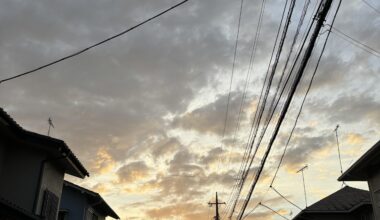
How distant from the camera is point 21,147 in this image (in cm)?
1563

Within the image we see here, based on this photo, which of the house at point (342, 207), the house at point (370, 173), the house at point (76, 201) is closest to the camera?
the house at point (370, 173)

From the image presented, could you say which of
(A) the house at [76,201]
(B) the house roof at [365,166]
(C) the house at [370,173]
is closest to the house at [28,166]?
(A) the house at [76,201]

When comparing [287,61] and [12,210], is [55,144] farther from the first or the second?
[287,61]

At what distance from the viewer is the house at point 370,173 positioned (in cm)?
1593

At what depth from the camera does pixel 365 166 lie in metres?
16.9

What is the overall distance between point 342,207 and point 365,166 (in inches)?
383

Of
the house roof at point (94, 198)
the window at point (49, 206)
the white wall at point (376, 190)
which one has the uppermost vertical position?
the house roof at point (94, 198)

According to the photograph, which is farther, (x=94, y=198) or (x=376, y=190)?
(x=94, y=198)

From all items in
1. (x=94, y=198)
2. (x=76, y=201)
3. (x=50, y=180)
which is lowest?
(x=50, y=180)

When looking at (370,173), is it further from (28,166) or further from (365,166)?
(28,166)

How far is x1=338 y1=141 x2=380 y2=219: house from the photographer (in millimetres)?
15934

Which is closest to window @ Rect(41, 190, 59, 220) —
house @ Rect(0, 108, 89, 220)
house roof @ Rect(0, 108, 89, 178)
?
house @ Rect(0, 108, 89, 220)

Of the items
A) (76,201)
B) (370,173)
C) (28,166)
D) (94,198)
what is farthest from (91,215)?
(370,173)

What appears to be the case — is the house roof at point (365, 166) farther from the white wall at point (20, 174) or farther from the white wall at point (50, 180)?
the white wall at point (20, 174)
